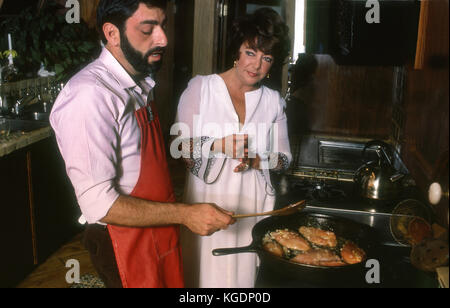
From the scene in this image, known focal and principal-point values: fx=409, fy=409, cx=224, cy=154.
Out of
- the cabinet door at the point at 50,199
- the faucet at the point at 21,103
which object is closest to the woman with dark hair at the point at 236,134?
the cabinet door at the point at 50,199

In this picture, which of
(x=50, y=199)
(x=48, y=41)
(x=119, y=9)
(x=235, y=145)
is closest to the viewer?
(x=119, y=9)

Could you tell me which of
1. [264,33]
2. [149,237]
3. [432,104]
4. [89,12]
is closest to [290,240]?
[149,237]

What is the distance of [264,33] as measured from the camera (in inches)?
63.5

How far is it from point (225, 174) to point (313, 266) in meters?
0.75

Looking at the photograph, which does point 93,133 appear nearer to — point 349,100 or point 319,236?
point 319,236

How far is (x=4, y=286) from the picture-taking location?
2.22 m

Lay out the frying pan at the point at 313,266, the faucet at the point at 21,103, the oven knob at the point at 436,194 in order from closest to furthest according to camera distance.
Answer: the oven knob at the point at 436,194 < the frying pan at the point at 313,266 < the faucet at the point at 21,103

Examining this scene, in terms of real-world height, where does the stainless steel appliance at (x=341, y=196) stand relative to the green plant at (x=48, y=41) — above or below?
below

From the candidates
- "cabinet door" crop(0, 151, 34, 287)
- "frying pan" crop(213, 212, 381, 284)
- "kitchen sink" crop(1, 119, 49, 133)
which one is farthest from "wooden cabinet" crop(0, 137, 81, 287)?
"frying pan" crop(213, 212, 381, 284)

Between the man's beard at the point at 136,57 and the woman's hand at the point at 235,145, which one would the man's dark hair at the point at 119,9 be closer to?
the man's beard at the point at 136,57

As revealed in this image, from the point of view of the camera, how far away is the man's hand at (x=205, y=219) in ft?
3.71

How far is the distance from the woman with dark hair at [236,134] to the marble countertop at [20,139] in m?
1.03
